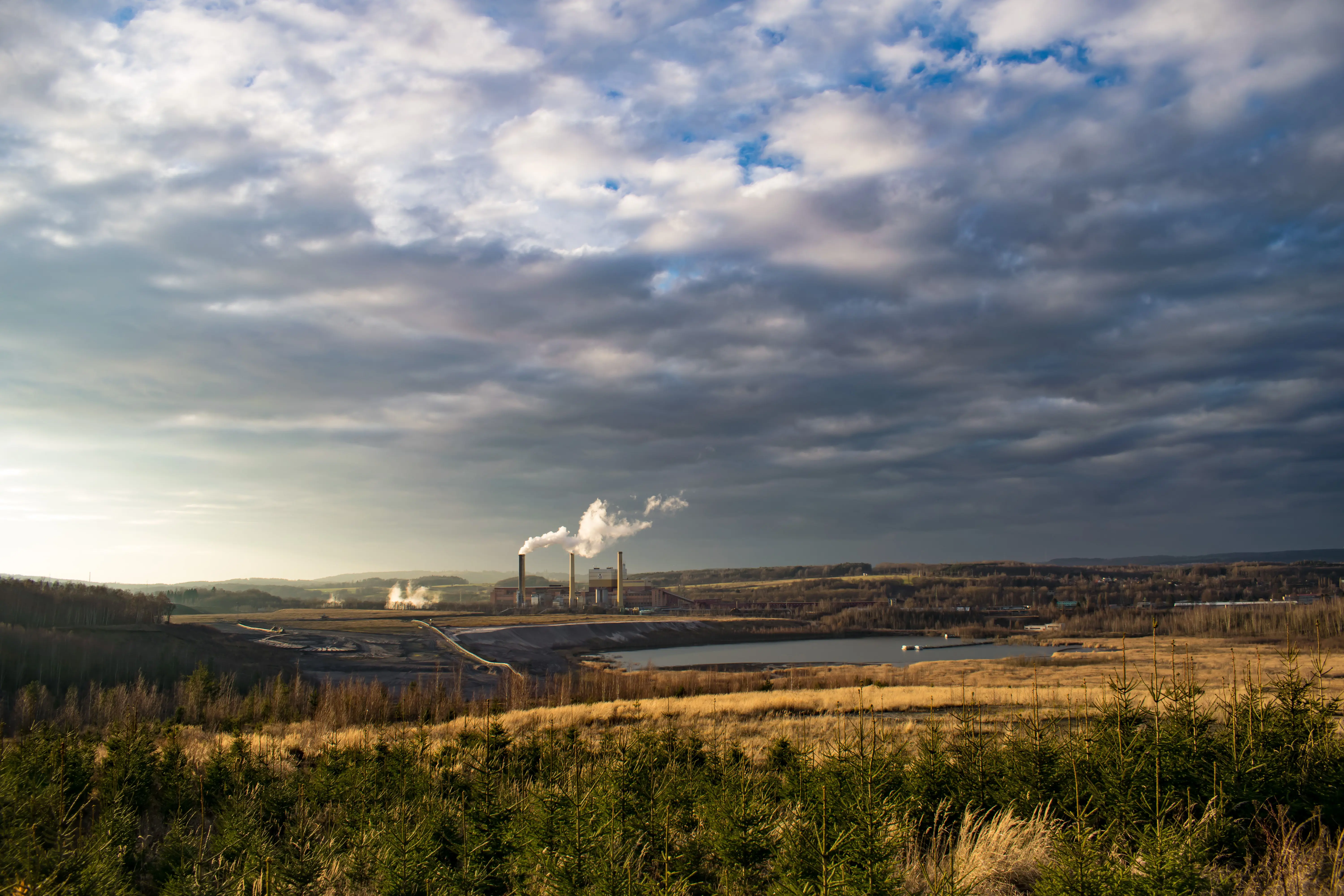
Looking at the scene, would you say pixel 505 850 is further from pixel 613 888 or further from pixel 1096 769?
pixel 1096 769

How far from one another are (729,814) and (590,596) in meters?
173

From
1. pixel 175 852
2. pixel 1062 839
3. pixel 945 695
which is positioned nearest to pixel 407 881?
pixel 175 852

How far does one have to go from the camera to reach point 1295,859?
35.3 feet

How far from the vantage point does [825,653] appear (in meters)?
129

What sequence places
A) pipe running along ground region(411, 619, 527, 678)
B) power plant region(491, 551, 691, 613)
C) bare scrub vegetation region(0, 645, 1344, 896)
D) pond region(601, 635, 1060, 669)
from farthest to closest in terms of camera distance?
1. power plant region(491, 551, 691, 613)
2. pond region(601, 635, 1060, 669)
3. pipe running along ground region(411, 619, 527, 678)
4. bare scrub vegetation region(0, 645, 1344, 896)

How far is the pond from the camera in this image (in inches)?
4161

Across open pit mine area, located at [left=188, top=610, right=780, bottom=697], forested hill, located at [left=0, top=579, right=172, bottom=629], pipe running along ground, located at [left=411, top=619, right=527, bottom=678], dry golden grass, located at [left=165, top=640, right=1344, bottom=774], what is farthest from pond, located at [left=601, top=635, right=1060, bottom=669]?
forested hill, located at [left=0, top=579, right=172, bottom=629]

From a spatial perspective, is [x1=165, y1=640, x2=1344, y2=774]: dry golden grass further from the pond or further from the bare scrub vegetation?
the pond

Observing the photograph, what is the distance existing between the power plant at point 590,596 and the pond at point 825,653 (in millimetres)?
39727

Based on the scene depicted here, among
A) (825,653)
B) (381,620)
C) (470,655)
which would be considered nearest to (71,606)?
(470,655)

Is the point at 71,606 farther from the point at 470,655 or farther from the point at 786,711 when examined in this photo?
the point at 786,711

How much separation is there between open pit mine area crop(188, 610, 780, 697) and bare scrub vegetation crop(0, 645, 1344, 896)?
40.6m

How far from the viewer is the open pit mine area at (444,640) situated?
2980 inches

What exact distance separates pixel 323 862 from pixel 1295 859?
13725 millimetres
